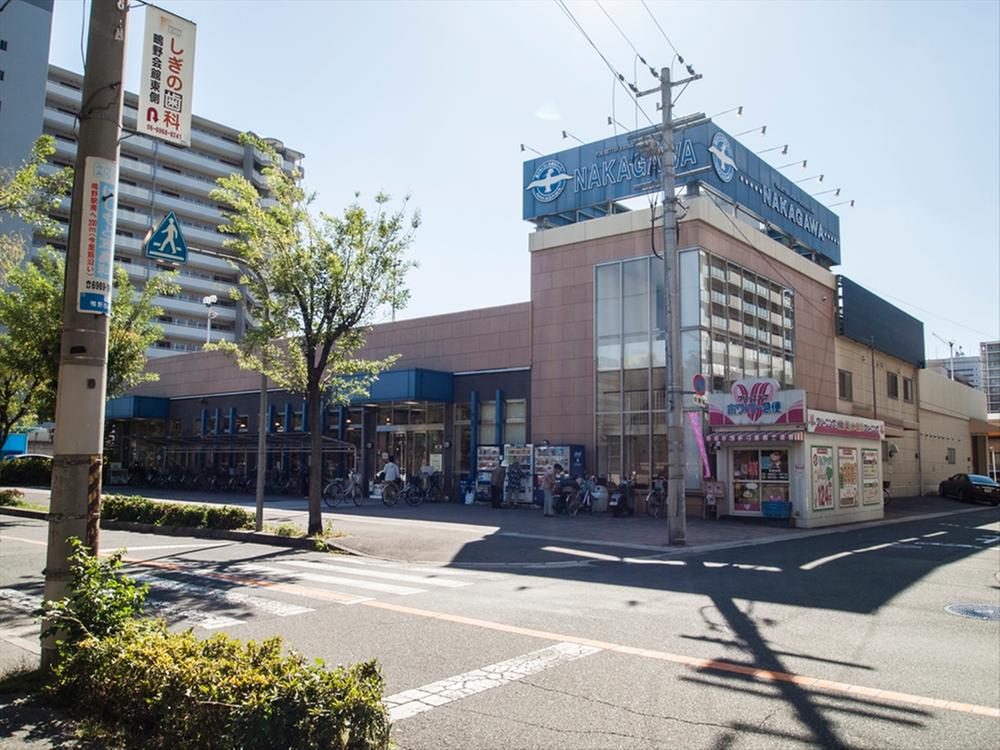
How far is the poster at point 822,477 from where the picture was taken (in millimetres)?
20933

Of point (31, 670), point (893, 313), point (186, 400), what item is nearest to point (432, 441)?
point (186, 400)

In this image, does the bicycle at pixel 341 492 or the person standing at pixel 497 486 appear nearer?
the person standing at pixel 497 486

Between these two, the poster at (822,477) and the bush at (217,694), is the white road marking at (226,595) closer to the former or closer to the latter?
the bush at (217,694)

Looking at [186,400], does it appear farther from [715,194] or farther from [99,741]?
[99,741]

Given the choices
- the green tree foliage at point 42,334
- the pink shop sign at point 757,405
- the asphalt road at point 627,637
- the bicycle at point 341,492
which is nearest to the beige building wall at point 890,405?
the pink shop sign at point 757,405

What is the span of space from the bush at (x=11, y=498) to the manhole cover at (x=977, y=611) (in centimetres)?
2500

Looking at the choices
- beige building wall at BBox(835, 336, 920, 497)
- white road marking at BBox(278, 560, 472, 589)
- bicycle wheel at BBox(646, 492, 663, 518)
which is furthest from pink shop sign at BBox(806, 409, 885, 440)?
white road marking at BBox(278, 560, 472, 589)

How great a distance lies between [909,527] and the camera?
2222 cm

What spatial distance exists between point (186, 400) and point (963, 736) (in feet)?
146

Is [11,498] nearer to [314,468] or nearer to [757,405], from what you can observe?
[314,468]

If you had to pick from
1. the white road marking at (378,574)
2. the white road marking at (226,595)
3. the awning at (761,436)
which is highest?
the awning at (761,436)

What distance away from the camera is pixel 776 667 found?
6.60 meters

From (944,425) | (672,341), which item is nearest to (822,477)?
(672,341)

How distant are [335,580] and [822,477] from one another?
1597 cm
